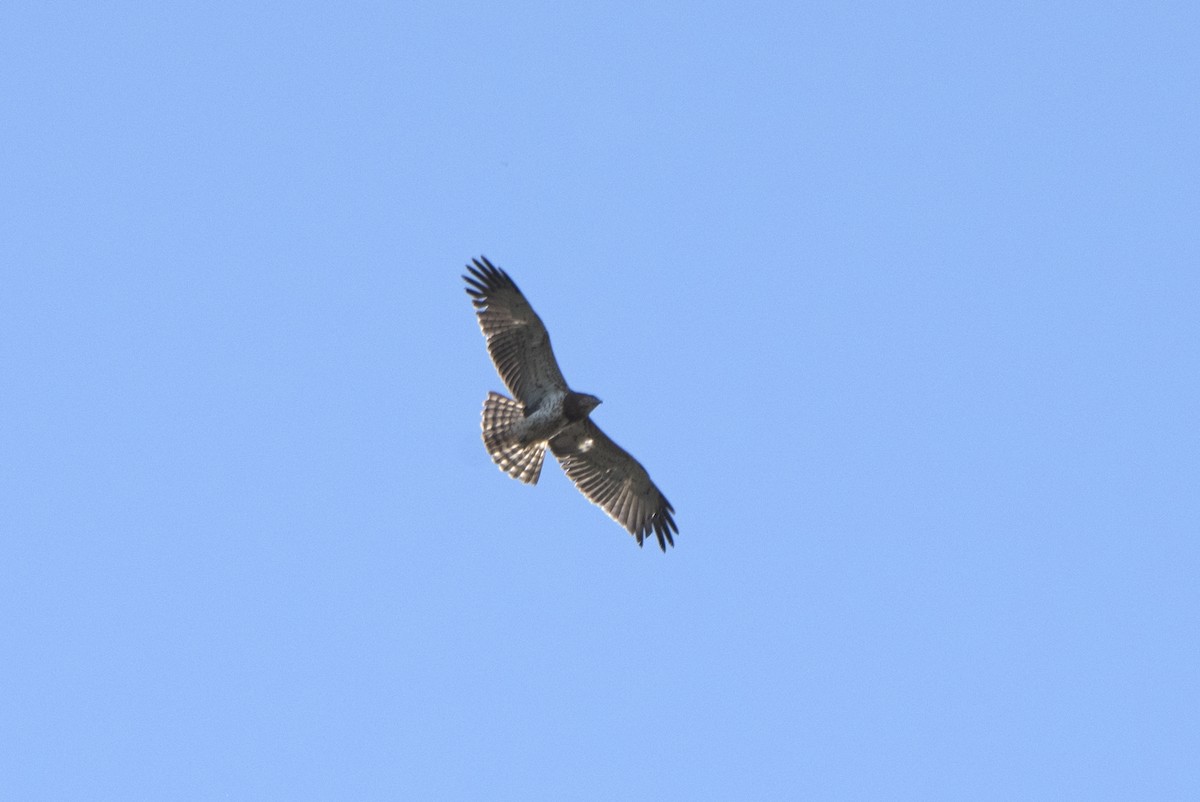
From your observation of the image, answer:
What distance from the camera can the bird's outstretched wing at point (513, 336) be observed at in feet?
68.0

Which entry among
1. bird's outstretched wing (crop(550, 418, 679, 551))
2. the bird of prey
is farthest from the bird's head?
bird's outstretched wing (crop(550, 418, 679, 551))

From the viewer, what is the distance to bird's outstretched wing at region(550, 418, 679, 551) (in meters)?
21.8

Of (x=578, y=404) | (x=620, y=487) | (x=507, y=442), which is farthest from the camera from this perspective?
(x=620, y=487)

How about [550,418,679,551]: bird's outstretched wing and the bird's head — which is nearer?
the bird's head

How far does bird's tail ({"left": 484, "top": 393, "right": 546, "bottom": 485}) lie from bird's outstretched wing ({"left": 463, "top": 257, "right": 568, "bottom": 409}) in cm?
22

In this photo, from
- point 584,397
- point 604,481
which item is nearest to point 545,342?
point 584,397

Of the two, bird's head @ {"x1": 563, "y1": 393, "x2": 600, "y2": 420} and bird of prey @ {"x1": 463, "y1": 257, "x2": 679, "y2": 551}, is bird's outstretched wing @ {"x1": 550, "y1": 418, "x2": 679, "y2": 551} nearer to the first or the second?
bird of prey @ {"x1": 463, "y1": 257, "x2": 679, "y2": 551}

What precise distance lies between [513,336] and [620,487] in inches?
101

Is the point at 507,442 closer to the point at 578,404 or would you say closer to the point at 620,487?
the point at 578,404

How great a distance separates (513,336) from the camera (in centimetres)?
2088

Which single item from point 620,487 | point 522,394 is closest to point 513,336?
point 522,394

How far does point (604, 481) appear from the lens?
73.0 feet

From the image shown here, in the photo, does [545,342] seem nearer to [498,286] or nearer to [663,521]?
[498,286]

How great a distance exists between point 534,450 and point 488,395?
83 cm
